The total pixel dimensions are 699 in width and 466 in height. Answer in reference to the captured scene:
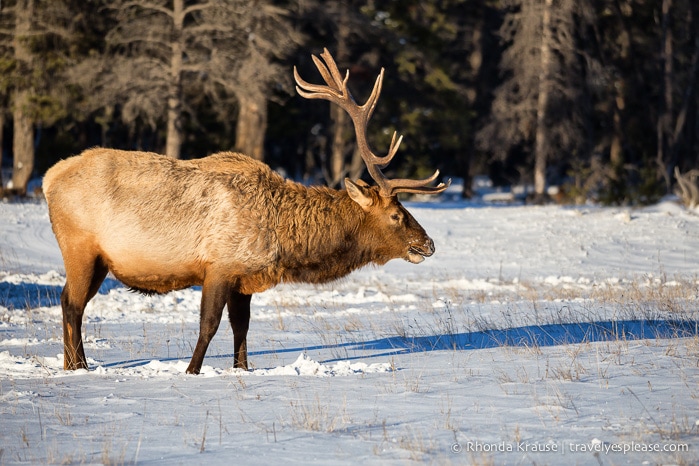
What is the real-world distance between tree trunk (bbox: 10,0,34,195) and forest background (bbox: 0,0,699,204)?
52 millimetres

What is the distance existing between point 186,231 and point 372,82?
29.4 meters

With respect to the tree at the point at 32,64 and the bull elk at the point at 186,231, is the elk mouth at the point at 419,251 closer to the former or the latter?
the bull elk at the point at 186,231

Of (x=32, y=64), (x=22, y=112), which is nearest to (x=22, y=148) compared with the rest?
(x=22, y=112)

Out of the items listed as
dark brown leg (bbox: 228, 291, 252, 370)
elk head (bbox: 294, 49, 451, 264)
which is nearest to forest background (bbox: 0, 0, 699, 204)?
elk head (bbox: 294, 49, 451, 264)

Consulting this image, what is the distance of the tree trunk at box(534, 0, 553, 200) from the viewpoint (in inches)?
1331

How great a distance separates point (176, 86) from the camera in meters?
27.1

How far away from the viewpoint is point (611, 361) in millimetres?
Result: 7996

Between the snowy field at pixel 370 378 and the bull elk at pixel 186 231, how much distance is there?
0.75m

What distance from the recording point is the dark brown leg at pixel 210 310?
8.21 meters

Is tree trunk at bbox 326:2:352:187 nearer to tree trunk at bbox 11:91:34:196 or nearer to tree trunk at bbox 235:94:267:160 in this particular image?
tree trunk at bbox 235:94:267:160

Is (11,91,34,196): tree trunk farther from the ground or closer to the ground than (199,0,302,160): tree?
closer to the ground

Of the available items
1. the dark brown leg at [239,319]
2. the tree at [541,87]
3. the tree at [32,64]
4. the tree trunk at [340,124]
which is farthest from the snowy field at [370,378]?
the tree trunk at [340,124]

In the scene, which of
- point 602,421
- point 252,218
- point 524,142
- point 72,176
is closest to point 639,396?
point 602,421

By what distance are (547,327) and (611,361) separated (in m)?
2.64
